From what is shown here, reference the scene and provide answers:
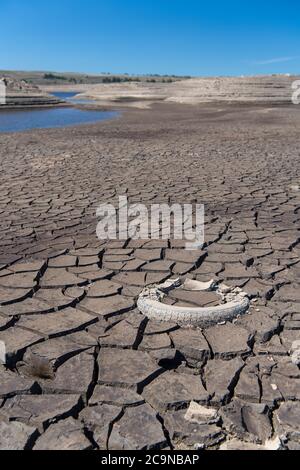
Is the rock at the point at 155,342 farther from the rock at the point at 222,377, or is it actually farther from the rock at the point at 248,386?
the rock at the point at 248,386

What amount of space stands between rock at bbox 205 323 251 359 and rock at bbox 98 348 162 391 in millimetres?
406


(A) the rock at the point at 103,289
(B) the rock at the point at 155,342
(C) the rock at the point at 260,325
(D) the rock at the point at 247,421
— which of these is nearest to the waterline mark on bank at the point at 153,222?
(A) the rock at the point at 103,289

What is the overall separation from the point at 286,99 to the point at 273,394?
123ft

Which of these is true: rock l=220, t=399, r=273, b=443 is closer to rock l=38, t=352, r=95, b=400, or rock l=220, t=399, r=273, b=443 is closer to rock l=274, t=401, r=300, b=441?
rock l=274, t=401, r=300, b=441

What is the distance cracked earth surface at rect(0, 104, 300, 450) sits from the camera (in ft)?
7.52

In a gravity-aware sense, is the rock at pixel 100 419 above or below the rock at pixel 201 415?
below

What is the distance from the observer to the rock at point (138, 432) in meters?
2.17

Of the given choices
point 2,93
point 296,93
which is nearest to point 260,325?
point 2,93

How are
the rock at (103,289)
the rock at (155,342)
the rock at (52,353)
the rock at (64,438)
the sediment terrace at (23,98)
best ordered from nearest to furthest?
the rock at (64,438) < the rock at (52,353) < the rock at (155,342) < the rock at (103,289) < the sediment terrace at (23,98)

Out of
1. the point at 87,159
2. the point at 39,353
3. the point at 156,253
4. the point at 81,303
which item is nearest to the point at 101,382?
the point at 39,353

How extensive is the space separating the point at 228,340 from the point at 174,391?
0.61 m

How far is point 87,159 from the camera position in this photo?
33.6 feet

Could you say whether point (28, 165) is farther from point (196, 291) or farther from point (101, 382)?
point (101, 382)

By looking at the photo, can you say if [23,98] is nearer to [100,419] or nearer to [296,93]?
[296,93]
